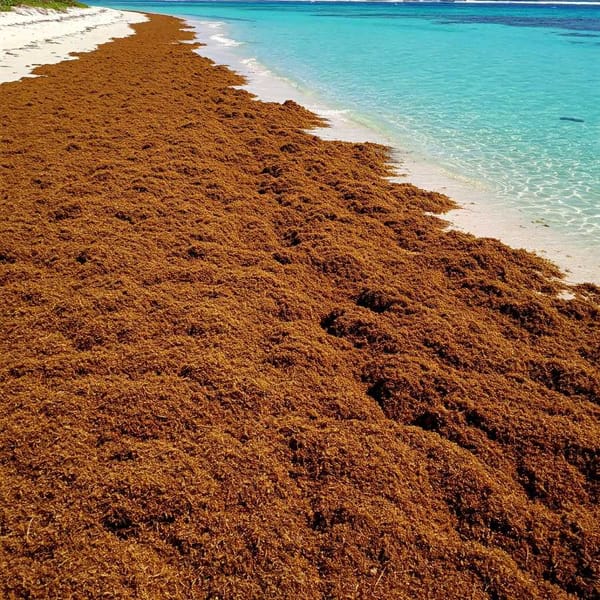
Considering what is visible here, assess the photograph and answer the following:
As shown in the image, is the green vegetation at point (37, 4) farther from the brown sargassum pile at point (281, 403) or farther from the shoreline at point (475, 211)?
the brown sargassum pile at point (281, 403)

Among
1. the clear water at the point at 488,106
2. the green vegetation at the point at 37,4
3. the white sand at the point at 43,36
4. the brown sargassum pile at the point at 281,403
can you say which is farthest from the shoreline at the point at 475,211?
the green vegetation at the point at 37,4

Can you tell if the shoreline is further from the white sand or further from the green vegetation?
the green vegetation

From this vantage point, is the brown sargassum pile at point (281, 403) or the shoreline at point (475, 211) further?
the shoreline at point (475, 211)

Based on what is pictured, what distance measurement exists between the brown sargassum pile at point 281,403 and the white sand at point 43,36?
13.7 meters

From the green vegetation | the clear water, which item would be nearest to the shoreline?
the clear water

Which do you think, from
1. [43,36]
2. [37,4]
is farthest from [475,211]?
[37,4]

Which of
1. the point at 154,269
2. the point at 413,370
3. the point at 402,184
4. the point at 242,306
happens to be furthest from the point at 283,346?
the point at 402,184

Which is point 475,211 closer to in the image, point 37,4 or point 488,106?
point 488,106

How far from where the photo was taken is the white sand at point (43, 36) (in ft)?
57.2

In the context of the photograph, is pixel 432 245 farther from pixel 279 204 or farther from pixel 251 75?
pixel 251 75

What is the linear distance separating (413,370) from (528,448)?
3.50 ft

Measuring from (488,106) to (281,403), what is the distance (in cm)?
1629

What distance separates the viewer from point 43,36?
81.0 ft

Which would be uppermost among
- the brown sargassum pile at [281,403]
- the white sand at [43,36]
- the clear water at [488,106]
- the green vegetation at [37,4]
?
the green vegetation at [37,4]
